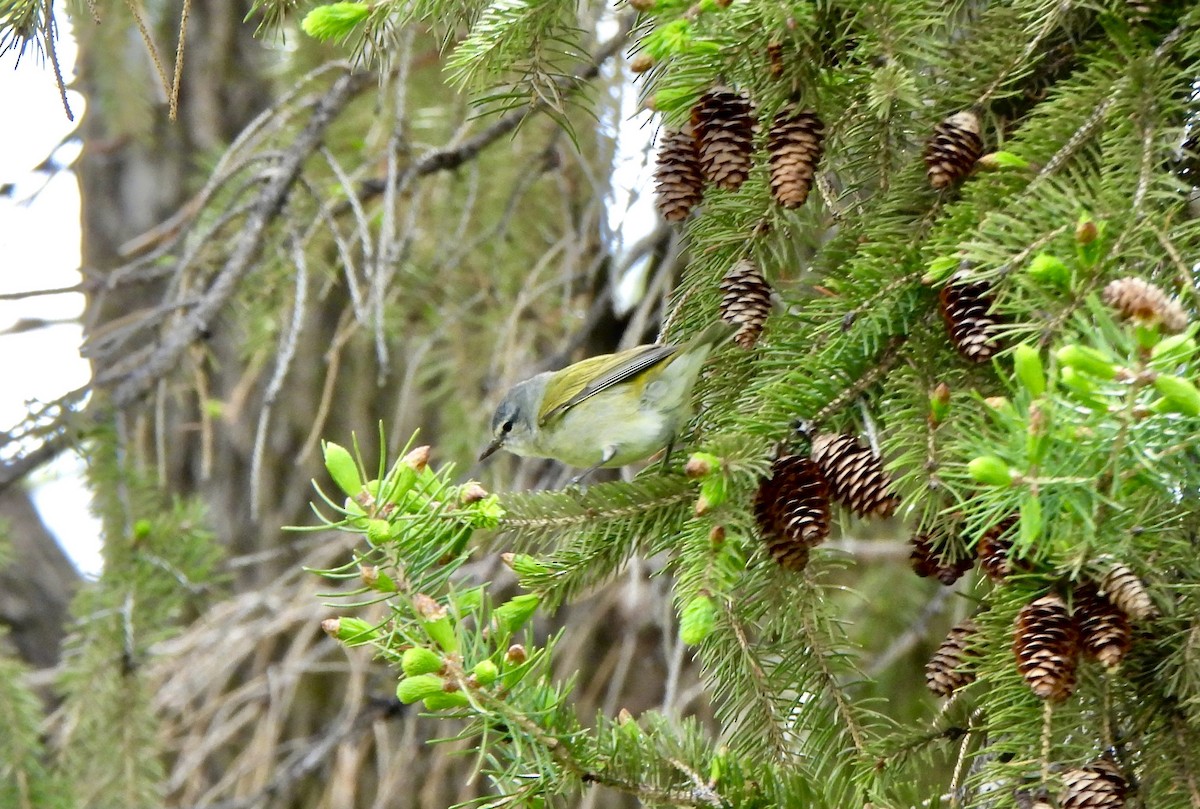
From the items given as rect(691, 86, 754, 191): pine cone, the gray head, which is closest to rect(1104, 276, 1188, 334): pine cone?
rect(691, 86, 754, 191): pine cone

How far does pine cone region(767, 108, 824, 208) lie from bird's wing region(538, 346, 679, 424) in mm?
824

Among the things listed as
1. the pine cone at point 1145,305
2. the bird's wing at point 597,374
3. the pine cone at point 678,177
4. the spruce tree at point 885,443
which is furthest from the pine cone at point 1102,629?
the bird's wing at point 597,374

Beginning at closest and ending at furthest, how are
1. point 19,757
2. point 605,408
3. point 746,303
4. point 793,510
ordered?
1. point 793,510
2. point 746,303
3. point 19,757
4. point 605,408

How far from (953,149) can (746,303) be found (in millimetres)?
370

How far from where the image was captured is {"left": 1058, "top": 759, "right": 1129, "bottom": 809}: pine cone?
1262mm

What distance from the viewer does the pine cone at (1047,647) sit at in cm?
129

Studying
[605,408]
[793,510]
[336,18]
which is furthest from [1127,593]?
[605,408]

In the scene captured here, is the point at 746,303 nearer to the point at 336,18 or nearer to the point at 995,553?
the point at 995,553

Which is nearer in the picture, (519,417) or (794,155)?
(794,155)

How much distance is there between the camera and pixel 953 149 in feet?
5.22

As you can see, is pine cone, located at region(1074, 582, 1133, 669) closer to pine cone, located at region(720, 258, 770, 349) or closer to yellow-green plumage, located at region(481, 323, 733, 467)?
pine cone, located at region(720, 258, 770, 349)

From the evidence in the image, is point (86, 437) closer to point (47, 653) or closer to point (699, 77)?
point (699, 77)

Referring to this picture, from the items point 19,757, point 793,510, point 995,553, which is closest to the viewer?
point 995,553

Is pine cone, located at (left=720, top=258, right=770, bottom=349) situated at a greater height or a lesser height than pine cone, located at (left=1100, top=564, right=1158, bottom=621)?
greater
